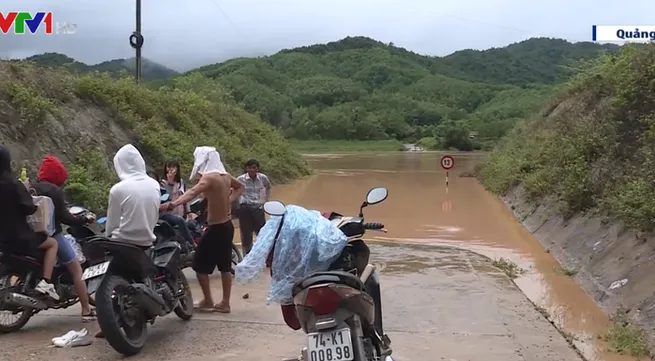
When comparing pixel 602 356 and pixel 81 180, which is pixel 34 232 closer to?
pixel 602 356

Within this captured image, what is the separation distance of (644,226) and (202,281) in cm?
504

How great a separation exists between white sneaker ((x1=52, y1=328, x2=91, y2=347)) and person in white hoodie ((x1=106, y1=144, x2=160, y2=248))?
2.82 ft

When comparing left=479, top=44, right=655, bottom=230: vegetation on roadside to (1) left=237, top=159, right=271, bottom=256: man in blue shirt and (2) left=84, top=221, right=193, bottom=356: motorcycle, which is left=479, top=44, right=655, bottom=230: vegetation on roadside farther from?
(2) left=84, top=221, right=193, bottom=356: motorcycle

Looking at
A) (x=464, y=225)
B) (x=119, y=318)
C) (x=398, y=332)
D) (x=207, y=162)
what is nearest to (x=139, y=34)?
(x=464, y=225)

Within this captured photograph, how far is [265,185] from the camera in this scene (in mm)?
9875

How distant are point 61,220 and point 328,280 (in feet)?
10.9

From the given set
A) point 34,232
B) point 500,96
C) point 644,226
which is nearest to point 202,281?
point 34,232

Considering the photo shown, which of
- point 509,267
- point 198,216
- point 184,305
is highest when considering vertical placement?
point 198,216

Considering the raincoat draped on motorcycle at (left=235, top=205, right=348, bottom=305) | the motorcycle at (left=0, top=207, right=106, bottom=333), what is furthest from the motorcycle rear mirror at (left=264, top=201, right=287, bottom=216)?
the motorcycle at (left=0, top=207, right=106, bottom=333)

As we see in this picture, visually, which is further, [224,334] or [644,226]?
[644,226]

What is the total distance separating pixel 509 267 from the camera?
1020 cm

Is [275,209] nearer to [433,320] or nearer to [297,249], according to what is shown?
[297,249]

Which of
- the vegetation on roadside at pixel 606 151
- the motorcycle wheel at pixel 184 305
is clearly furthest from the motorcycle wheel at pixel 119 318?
the vegetation on roadside at pixel 606 151

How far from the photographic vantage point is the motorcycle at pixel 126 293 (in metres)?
5.27
